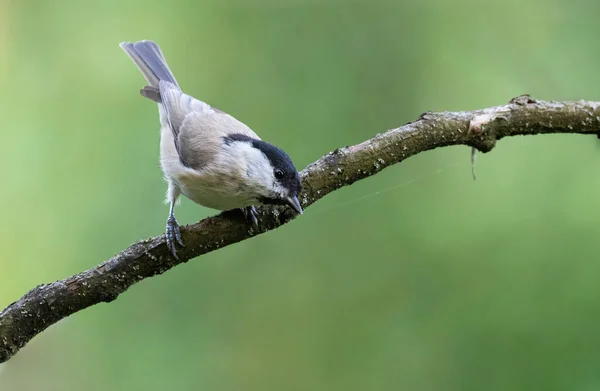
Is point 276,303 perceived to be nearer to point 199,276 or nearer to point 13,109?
point 199,276

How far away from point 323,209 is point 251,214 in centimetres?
122

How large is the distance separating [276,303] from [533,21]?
6.16 ft

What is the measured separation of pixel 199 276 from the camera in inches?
104

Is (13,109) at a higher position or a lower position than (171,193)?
higher

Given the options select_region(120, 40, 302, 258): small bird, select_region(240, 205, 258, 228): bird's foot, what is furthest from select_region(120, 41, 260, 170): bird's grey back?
select_region(240, 205, 258, 228): bird's foot

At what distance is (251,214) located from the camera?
5.05 ft

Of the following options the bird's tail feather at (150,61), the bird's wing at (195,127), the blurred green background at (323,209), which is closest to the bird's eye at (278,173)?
the bird's wing at (195,127)

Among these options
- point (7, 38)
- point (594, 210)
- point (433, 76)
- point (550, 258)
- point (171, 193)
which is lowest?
point (550, 258)

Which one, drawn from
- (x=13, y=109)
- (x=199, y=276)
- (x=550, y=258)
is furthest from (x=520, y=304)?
(x=13, y=109)

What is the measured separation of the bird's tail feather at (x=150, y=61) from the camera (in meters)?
2.36

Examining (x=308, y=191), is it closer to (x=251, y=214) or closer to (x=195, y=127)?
(x=251, y=214)

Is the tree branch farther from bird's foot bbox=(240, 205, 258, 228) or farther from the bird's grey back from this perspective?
the bird's grey back

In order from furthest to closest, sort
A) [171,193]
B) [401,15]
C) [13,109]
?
[401,15]
[13,109]
[171,193]

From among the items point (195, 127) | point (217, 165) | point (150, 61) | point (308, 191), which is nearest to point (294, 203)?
point (308, 191)
